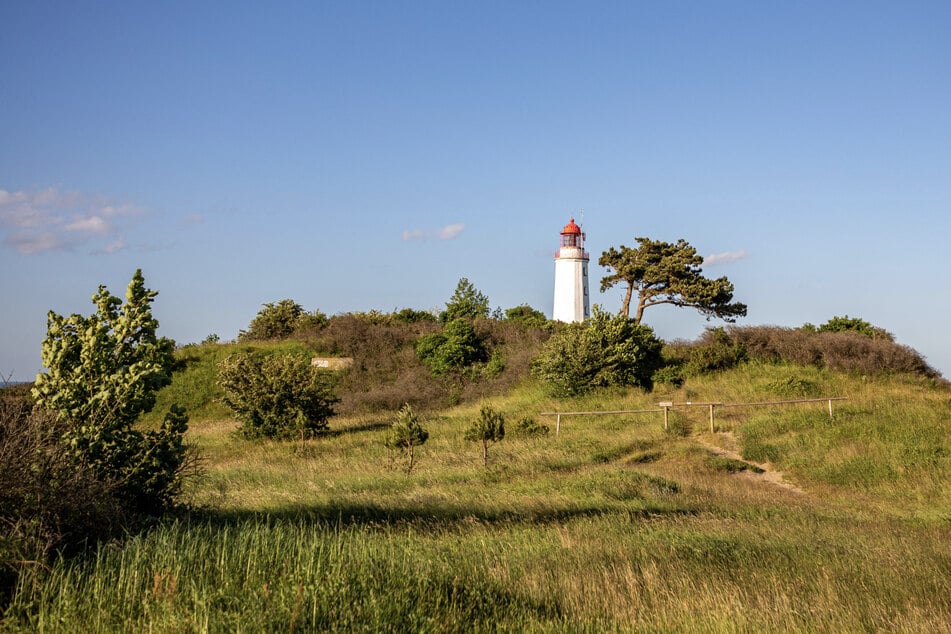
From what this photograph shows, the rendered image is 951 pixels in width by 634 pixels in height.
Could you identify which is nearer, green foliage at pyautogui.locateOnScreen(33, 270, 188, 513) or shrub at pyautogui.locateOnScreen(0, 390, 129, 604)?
shrub at pyautogui.locateOnScreen(0, 390, 129, 604)

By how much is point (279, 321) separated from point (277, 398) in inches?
1093

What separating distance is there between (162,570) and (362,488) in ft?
36.3

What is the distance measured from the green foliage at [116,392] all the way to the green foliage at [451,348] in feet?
106

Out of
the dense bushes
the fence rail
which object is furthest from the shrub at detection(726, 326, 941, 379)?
the fence rail

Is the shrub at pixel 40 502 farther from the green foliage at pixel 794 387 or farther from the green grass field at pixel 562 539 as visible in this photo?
the green foliage at pixel 794 387

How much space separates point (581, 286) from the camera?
2212 inches

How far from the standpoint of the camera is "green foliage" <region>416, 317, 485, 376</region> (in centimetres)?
4284

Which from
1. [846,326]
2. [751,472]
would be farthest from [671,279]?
[751,472]

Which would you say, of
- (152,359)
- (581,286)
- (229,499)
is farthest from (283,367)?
(581,286)

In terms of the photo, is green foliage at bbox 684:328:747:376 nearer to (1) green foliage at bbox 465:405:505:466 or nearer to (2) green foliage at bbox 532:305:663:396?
(2) green foliage at bbox 532:305:663:396

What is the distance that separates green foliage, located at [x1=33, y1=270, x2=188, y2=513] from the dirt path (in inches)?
603

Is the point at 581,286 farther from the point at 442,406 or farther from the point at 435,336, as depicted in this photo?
the point at 442,406

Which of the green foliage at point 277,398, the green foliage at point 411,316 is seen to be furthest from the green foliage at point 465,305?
the green foliage at point 277,398

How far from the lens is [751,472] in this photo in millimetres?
21281
